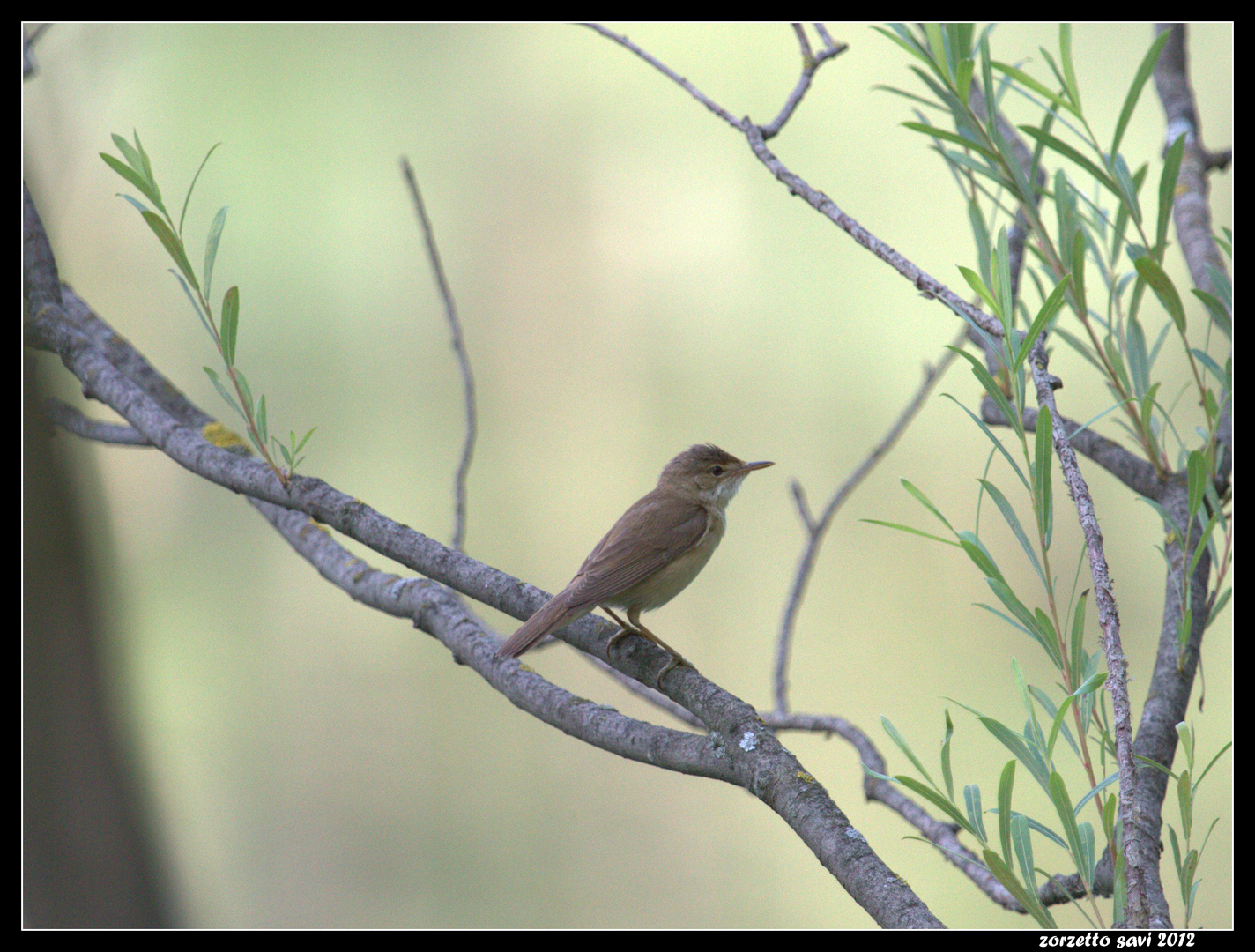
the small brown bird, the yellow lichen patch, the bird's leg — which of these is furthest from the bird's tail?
the yellow lichen patch

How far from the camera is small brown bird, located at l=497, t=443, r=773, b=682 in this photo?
212 cm

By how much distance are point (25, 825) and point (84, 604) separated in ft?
3.03

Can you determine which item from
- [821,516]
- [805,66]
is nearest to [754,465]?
[821,516]

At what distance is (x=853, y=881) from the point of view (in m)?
1.18

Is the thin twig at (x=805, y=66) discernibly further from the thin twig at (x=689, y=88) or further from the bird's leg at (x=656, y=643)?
the bird's leg at (x=656, y=643)

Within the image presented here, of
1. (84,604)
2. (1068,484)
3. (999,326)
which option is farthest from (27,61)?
(1068,484)

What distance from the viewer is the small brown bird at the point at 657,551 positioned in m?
2.12

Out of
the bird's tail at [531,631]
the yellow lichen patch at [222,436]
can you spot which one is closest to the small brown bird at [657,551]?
the bird's tail at [531,631]

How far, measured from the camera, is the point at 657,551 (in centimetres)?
273

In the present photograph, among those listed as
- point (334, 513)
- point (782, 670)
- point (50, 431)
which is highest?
point (50, 431)

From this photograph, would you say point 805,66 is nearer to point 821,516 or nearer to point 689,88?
point 689,88

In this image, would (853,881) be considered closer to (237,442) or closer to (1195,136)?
(237,442)

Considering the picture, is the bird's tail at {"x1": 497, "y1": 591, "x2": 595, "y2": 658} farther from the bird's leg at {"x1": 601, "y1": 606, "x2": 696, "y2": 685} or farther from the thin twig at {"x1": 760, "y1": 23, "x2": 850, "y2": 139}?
the thin twig at {"x1": 760, "y1": 23, "x2": 850, "y2": 139}

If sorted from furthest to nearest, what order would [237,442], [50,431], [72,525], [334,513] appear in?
[72,525] → [50,431] → [237,442] → [334,513]
